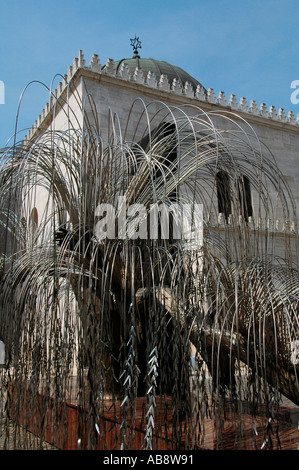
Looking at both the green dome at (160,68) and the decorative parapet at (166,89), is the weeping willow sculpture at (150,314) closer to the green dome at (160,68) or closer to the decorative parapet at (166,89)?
the decorative parapet at (166,89)

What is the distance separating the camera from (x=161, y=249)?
9.59 ft

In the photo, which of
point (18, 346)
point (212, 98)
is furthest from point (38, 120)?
point (18, 346)

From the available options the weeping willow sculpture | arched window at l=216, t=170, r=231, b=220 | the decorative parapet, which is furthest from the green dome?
the weeping willow sculpture

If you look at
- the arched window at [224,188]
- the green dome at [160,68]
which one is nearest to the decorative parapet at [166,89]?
the green dome at [160,68]

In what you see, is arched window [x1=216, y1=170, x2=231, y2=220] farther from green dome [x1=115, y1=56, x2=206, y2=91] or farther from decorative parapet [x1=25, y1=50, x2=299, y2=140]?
green dome [x1=115, y1=56, x2=206, y2=91]

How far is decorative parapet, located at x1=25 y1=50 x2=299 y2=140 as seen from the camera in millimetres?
11255

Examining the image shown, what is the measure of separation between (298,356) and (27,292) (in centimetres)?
173

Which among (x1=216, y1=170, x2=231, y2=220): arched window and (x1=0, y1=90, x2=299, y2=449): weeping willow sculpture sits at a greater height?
(x1=216, y1=170, x2=231, y2=220): arched window

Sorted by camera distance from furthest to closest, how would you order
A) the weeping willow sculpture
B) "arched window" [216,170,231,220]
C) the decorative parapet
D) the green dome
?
the green dome, the decorative parapet, "arched window" [216,170,231,220], the weeping willow sculpture

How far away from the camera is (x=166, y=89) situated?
12656mm

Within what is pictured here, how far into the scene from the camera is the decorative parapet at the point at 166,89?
1126cm

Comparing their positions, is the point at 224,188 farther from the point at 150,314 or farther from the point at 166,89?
the point at 166,89
